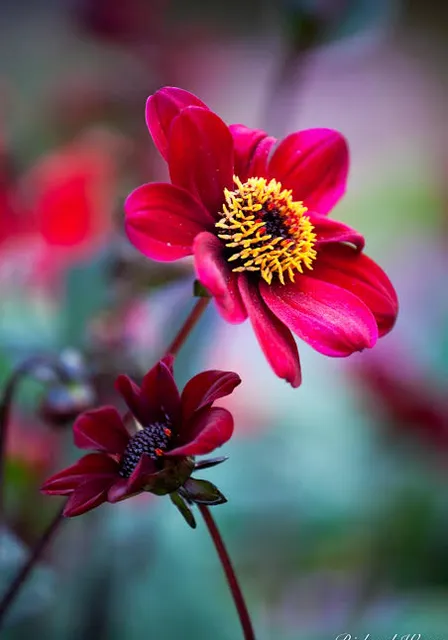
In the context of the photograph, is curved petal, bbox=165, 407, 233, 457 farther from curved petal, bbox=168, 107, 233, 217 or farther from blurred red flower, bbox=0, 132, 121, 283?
blurred red flower, bbox=0, 132, 121, 283

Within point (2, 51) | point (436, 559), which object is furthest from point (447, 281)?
point (2, 51)

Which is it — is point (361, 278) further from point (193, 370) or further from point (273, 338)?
point (193, 370)

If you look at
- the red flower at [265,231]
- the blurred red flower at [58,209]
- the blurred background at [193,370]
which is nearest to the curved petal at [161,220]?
the red flower at [265,231]

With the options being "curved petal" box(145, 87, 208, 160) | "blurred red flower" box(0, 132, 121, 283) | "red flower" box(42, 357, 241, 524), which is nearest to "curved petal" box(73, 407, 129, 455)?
"red flower" box(42, 357, 241, 524)

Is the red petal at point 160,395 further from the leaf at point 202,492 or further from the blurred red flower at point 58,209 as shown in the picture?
the blurred red flower at point 58,209

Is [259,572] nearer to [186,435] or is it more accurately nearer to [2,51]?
[186,435]

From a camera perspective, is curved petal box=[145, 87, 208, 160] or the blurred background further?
the blurred background

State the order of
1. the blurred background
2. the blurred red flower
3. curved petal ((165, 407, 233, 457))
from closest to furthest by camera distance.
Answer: curved petal ((165, 407, 233, 457)), the blurred background, the blurred red flower
